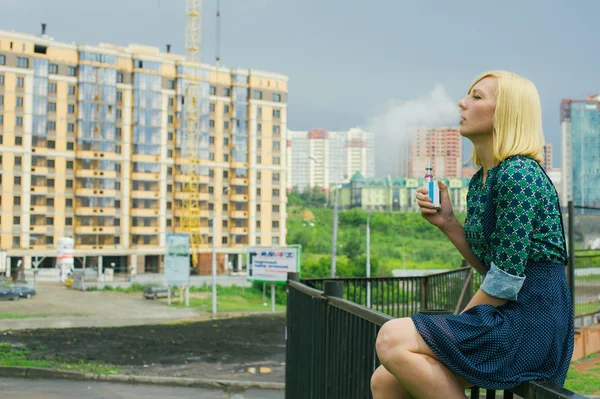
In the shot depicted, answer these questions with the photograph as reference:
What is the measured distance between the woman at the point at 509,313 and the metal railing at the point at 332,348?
12 cm

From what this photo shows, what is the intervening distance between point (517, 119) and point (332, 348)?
2.32 m

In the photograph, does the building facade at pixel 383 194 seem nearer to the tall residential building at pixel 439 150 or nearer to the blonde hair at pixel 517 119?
the tall residential building at pixel 439 150

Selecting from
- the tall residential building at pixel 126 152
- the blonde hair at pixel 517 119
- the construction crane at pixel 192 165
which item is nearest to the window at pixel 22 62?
the tall residential building at pixel 126 152

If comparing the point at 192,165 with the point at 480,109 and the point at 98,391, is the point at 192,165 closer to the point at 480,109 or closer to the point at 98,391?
the point at 98,391

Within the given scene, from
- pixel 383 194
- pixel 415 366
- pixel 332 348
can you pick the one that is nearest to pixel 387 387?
pixel 415 366

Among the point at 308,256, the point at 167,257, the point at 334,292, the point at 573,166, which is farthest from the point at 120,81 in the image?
the point at 573,166

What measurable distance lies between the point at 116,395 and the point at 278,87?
81.0 m

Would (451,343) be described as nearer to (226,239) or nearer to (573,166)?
(226,239)

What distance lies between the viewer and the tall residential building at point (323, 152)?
166 m

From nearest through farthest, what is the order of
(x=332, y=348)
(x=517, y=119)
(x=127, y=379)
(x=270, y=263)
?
(x=517, y=119) < (x=332, y=348) < (x=127, y=379) < (x=270, y=263)

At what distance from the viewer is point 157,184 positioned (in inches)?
3167

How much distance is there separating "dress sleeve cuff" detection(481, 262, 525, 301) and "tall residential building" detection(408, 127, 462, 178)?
419 ft

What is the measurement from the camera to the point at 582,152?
13462 centimetres

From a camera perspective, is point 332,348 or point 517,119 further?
point 332,348
